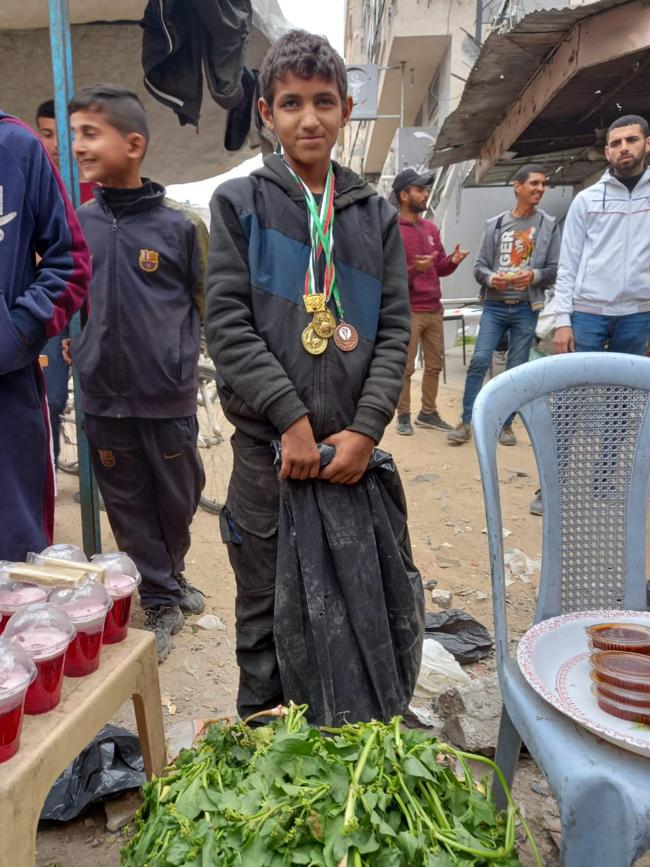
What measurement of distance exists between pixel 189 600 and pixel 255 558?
133 centimetres

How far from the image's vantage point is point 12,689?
39.2 inches

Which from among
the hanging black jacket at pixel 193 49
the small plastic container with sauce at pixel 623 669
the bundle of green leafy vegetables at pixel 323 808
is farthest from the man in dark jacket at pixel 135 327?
the small plastic container with sauce at pixel 623 669

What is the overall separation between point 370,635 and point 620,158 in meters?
3.19

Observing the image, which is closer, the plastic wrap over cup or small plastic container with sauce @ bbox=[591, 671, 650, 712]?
small plastic container with sauce @ bbox=[591, 671, 650, 712]

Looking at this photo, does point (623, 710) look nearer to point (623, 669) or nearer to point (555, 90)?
point (623, 669)

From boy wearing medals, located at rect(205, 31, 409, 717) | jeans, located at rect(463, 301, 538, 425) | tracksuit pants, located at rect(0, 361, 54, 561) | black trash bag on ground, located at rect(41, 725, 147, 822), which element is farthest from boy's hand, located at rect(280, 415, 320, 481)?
jeans, located at rect(463, 301, 538, 425)

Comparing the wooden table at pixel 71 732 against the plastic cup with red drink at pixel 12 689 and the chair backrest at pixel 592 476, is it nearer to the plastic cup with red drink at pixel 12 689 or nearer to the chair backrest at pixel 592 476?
the plastic cup with red drink at pixel 12 689

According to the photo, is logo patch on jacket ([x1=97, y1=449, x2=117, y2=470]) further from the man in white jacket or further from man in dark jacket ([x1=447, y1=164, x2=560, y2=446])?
man in dark jacket ([x1=447, y1=164, x2=560, y2=446])

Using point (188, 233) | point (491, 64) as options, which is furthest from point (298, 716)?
point (491, 64)

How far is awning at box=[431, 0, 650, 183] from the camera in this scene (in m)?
4.65

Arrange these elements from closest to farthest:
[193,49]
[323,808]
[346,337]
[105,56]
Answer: [323,808], [346,337], [193,49], [105,56]

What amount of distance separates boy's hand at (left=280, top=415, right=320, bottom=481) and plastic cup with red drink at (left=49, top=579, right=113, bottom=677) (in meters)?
0.56

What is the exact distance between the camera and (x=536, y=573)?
11.7ft

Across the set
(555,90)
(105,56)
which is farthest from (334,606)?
(555,90)
